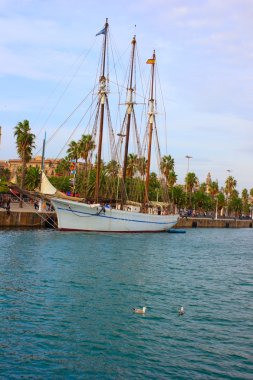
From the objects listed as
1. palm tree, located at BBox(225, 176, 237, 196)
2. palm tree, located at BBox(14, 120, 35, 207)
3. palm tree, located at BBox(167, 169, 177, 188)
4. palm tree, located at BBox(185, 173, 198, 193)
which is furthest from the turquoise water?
palm tree, located at BBox(225, 176, 237, 196)

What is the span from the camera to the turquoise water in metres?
12.8

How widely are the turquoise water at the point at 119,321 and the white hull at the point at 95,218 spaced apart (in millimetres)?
22231

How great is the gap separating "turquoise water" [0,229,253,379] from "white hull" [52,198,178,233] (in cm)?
2223

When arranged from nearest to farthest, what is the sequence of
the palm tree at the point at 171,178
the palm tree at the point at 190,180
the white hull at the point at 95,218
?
the white hull at the point at 95,218 < the palm tree at the point at 171,178 < the palm tree at the point at 190,180

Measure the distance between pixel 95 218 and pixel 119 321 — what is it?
4047cm

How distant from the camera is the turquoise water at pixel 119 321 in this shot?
1277cm

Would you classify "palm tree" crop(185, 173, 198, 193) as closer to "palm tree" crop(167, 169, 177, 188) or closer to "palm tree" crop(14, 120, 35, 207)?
"palm tree" crop(167, 169, 177, 188)

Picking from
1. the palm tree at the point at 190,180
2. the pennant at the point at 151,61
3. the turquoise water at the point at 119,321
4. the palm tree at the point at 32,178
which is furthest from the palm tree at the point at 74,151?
the turquoise water at the point at 119,321

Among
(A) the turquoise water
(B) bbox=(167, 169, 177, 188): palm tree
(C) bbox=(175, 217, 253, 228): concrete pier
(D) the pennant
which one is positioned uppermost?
(D) the pennant

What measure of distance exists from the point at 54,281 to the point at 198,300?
7.20 metres

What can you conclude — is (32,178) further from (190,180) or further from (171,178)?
(190,180)

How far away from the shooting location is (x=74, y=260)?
31.4 m

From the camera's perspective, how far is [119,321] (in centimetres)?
1708

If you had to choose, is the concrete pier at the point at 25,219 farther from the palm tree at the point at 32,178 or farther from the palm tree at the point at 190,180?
the palm tree at the point at 190,180
